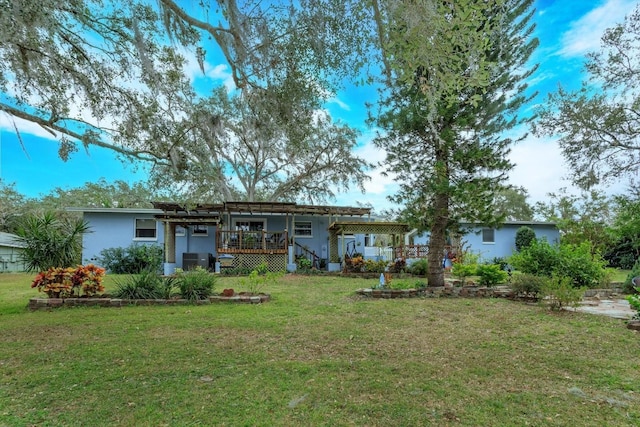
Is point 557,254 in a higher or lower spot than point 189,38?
lower

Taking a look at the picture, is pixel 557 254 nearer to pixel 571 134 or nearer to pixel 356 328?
pixel 356 328

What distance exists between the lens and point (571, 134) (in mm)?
13273

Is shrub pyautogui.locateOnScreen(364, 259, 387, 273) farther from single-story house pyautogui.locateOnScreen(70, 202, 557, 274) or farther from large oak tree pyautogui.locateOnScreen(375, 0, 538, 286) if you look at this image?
large oak tree pyautogui.locateOnScreen(375, 0, 538, 286)

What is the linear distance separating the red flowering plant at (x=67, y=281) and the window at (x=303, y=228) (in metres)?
11.0

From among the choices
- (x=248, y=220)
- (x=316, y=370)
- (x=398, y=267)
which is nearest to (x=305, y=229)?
(x=248, y=220)

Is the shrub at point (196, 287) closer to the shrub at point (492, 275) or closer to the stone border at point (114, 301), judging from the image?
the stone border at point (114, 301)

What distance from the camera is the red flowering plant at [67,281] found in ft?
22.1

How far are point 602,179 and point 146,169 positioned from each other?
1596 cm

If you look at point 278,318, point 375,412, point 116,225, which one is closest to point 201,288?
point 278,318

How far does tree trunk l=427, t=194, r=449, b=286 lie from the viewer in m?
8.79

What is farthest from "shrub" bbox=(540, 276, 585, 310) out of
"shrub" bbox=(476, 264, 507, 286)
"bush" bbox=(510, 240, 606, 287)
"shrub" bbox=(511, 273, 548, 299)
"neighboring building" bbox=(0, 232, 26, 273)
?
"neighboring building" bbox=(0, 232, 26, 273)

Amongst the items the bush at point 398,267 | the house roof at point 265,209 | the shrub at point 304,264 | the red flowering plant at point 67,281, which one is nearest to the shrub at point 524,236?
the bush at point 398,267

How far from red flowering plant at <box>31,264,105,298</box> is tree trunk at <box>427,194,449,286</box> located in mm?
7760

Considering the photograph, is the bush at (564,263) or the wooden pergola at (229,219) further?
the wooden pergola at (229,219)
